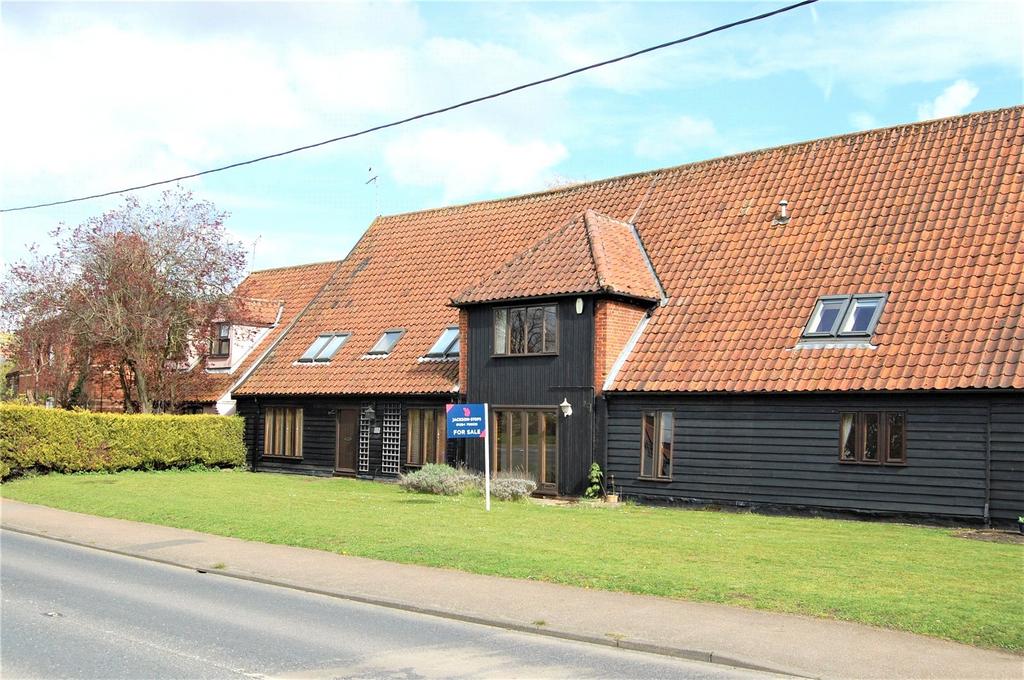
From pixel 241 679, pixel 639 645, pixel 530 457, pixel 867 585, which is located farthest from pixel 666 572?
pixel 530 457

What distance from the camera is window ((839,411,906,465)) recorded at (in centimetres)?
1955

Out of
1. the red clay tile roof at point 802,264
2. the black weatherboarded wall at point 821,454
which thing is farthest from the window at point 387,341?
the black weatherboarded wall at point 821,454

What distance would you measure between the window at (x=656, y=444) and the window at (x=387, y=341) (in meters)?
10.1

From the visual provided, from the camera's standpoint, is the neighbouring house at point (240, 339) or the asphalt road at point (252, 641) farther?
the neighbouring house at point (240, 339)

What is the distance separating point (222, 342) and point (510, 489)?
18.1 m

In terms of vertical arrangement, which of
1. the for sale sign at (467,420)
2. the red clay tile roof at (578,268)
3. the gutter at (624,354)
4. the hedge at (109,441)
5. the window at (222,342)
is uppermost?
the red clay tile roof at (578,268)

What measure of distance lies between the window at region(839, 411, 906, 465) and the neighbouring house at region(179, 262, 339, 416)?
70.3 feet

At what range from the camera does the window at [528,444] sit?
24.2m

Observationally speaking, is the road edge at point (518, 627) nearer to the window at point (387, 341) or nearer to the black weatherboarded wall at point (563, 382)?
the black weatherboarded wall at point (563, 382)

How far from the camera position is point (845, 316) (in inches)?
836

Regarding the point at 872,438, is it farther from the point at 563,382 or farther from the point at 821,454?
the point at 563,382

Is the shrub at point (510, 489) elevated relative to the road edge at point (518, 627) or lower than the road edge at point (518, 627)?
elevated

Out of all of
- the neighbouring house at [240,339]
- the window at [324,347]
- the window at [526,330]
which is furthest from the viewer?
the neighbouring house at [240,339]

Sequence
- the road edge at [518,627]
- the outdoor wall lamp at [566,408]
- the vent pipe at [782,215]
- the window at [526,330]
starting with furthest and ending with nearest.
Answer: the vent pipe at [782,215]
the window at [526,330]
the outdoor wall lamp at [566,408]
the road edge at [518,627]
